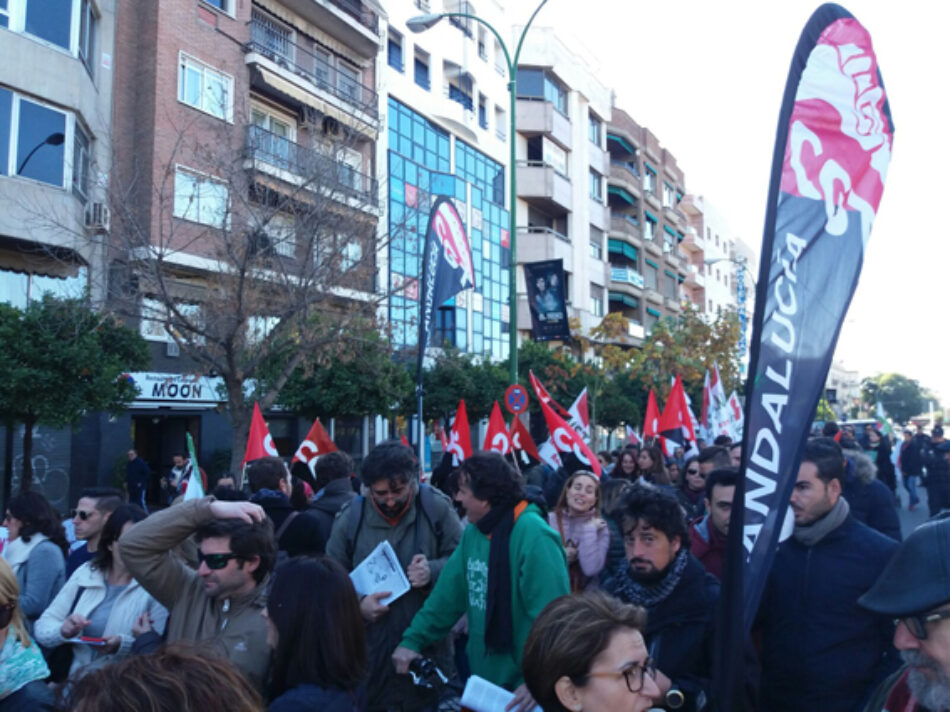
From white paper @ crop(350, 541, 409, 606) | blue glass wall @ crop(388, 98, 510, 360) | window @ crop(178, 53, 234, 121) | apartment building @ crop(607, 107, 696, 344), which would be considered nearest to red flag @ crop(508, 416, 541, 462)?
white paper @ crop(350, 541, 409, 606)

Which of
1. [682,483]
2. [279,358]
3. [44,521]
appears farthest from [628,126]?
[44,521]

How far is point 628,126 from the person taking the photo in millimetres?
49844

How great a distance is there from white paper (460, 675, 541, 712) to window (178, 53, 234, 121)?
803 inches

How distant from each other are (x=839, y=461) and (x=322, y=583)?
7.02 ft

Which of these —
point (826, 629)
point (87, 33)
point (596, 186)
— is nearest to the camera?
point (826, 629)

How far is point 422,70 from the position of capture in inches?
1252

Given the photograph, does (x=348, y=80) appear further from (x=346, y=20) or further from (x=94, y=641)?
(x=94, y=641)

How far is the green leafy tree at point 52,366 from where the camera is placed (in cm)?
1191

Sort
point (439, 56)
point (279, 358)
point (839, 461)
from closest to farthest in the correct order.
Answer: point (839, 461)
point (279, 358)
point (439, 56)

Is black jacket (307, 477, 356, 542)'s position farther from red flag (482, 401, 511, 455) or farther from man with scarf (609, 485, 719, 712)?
red flag (482, 401, 511, 455)

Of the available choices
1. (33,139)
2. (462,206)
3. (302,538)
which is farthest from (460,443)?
(462,206)

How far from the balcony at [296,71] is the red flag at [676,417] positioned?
1215 cm

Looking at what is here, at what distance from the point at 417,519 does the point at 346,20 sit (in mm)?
25015

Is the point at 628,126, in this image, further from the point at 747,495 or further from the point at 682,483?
the point at 747,495
